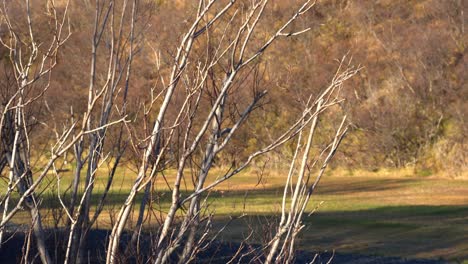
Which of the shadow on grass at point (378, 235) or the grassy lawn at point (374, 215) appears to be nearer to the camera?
the shadow on grass at point (378, 235)

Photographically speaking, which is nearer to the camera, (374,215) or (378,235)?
(378,235)

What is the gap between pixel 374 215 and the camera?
72.8 ft

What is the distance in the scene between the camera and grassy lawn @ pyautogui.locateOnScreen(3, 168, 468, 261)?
16109 mm

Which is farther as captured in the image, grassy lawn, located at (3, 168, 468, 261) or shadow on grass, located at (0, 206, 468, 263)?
grassy lawn, located at (3, 168, 468, 261)

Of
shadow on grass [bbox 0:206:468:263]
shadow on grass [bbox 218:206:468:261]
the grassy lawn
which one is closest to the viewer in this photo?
shadow on grass [bbox 0:206:468:263]

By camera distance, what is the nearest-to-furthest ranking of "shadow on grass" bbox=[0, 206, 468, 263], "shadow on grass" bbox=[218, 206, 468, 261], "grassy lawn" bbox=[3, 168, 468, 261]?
1. "shadow on grass" bbox=[0, 206, 468, 263]
2. "shadow on grass" bbox=[218, 206, 468, 261]
3. "grassy lawn" bbox=[3, 168, 468, 261]

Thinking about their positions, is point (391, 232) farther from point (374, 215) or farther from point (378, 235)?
point (374, 215)

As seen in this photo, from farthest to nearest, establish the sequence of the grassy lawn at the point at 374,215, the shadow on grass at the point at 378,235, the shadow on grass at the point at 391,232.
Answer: the grassy lawn at the point at 374,215
the shadow on grass at the point at 391,232
the shadow on grass at the point at 378,235

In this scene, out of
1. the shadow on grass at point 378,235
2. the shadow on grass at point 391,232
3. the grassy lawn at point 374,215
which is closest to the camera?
the shadow on grass at point 378,235

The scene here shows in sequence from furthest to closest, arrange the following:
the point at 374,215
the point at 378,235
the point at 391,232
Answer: the point at 374,215
the point at 391,232
the point at 378,235

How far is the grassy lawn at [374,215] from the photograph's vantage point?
1611cm

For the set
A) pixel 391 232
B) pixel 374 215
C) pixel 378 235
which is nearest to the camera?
pixel 378 235

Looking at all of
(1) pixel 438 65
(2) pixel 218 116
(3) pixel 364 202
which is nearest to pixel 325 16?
(1) pixel 438 65

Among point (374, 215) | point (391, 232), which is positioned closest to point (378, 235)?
point (391, 232)
